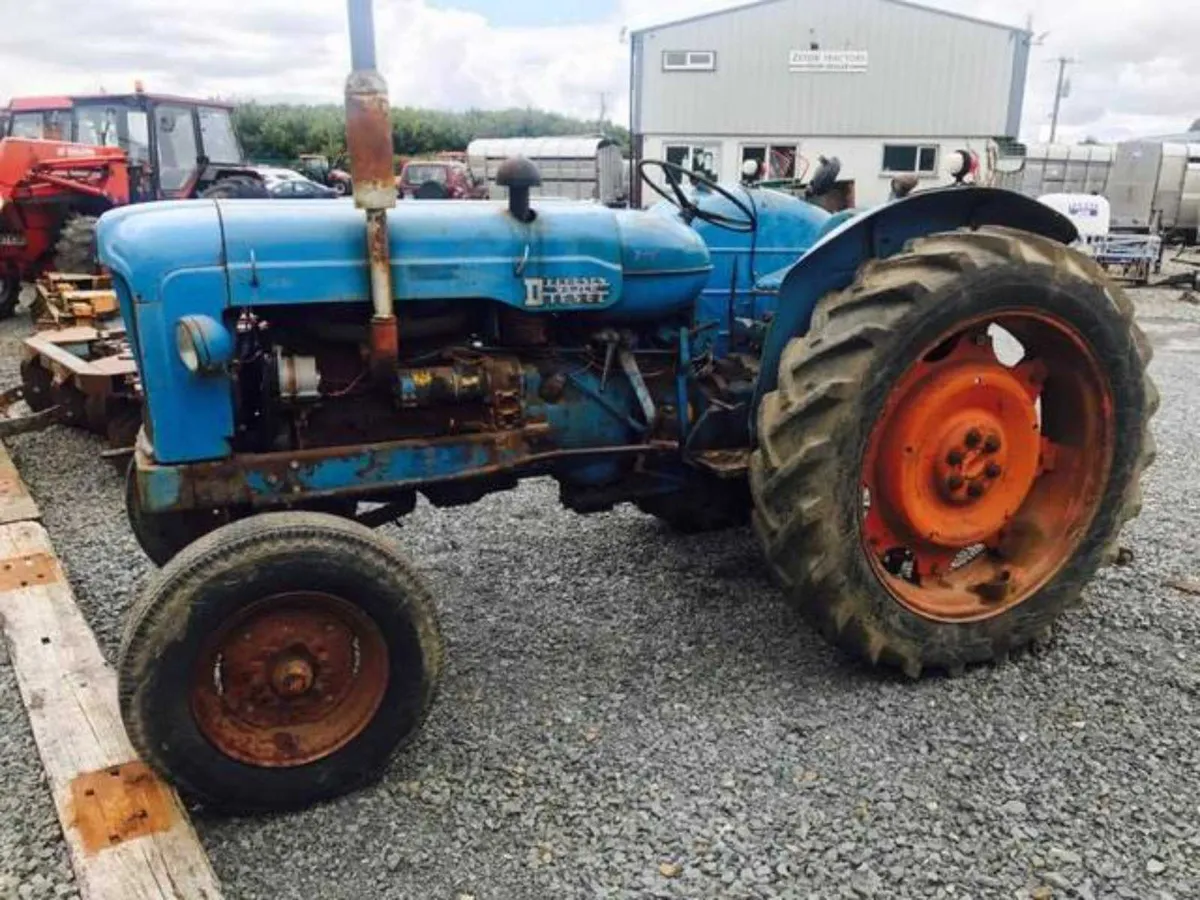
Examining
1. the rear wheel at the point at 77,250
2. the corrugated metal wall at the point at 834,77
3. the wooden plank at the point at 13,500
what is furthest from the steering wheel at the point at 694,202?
the corrugated metal wall at the point at 834,77

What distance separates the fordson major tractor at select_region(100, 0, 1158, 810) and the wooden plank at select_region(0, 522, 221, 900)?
0.51ft

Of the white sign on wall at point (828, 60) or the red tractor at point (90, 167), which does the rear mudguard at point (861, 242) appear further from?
the white sign on wall at point (828, 60)

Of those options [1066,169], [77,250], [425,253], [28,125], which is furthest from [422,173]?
[425,253]

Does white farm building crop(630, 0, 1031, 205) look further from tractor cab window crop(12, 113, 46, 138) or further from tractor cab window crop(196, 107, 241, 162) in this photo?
tractor cab window crop(12, 113, 46, 138)

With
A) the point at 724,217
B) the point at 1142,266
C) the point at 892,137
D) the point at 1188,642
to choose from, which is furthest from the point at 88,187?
the point at 892,137

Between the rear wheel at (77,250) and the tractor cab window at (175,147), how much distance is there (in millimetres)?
2062

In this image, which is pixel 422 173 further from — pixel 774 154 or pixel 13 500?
pixel 13 500

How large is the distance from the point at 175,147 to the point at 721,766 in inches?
428

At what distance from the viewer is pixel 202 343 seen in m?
2.38

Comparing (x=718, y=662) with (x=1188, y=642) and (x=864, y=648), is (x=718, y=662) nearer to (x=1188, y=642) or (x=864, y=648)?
(x=864, y=648)

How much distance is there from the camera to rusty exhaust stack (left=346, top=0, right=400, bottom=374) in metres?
2.27

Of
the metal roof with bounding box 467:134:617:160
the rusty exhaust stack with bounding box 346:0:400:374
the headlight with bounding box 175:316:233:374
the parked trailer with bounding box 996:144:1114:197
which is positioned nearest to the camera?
the rusty exhaust stack with bounding box 346:0:400:374

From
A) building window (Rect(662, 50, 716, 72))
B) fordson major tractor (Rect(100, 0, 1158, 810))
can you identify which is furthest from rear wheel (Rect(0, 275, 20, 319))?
building window (Rect(662, 50, 716, 72))

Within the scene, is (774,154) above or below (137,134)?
below
